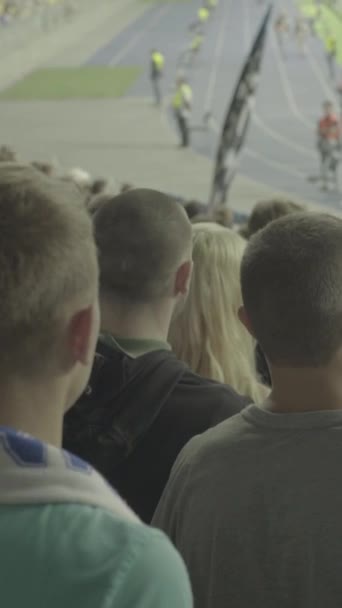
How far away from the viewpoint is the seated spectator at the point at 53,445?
1.49 m

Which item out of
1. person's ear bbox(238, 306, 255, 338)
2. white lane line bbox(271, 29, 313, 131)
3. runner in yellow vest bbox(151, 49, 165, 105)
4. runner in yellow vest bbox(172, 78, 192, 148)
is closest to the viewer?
person's ear bbox(238, 306, 255, 338)

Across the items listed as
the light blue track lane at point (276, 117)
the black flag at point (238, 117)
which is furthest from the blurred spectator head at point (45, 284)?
the light blue track lane at point (276, 117)

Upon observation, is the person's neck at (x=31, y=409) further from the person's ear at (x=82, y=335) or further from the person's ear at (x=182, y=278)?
the person's ear at (x=182, y=278)

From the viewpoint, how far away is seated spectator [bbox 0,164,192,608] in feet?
4.89

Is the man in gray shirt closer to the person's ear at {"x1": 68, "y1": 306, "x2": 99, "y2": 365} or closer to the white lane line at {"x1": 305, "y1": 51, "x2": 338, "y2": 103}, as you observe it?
the person's ear at {"x1": 68, "y1": 306, "x2": 99, "y2": 365}

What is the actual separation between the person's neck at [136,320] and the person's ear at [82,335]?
138 cm

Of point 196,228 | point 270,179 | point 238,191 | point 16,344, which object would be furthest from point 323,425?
point 270,179

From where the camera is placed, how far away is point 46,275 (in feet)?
5.55

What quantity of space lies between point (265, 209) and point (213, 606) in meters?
3.75

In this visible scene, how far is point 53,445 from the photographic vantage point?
5.74ft

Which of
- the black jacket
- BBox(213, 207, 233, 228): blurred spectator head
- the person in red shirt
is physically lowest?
the person in red shirt

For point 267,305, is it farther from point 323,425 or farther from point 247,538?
point 247,538

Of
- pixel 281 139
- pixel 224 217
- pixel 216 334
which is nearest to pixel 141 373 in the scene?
pixel 216 334

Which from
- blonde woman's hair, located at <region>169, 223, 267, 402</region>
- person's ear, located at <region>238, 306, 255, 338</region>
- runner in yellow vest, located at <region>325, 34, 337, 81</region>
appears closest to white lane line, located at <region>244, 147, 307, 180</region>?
runner in yellow vest, located at <region>325, 34, 337, 81</region>
